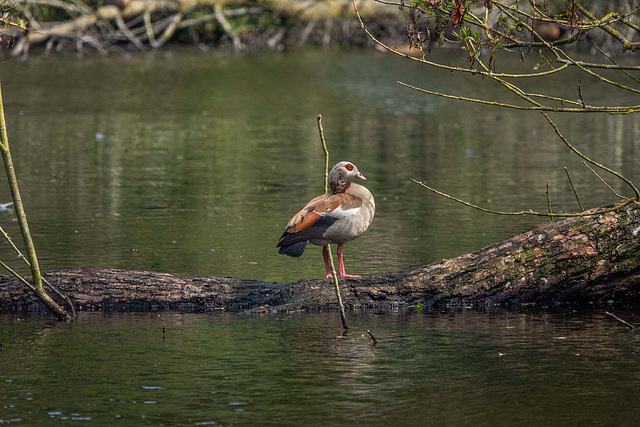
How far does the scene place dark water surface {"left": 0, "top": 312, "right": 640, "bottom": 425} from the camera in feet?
23.9

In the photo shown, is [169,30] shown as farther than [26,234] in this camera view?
Yes

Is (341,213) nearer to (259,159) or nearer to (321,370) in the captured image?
(321,370)

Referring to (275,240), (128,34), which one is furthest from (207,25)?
(275,240)

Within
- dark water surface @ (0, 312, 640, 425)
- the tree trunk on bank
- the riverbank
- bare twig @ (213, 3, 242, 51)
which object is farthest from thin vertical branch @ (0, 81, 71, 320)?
bare twig @ (213, 3, 242, 51)

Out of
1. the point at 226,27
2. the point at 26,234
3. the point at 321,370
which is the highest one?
the point at 226,27

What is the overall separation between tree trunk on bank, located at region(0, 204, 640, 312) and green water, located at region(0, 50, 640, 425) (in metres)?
0.29

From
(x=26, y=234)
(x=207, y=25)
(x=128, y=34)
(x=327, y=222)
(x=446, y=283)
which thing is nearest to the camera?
(x=26, y=234)

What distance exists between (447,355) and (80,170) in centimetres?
1289

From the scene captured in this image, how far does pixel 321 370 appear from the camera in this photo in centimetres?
833

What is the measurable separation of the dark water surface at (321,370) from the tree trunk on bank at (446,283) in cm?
25

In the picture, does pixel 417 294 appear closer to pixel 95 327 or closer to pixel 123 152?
→ pixel 95 327

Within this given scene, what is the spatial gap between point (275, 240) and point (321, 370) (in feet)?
18.9

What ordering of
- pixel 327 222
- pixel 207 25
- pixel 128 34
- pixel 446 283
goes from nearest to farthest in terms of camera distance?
1. pixel 327 222
2. pixel 446 283
3. pixel 128 34
4. pixel 207 25

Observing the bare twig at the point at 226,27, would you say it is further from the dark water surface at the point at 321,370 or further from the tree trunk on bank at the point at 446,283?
the dark water surface at the point at 321,370
